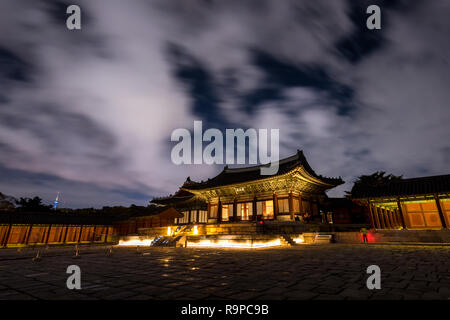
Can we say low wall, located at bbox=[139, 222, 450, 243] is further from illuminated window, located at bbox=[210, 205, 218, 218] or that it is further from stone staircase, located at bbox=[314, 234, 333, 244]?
illuminated window, located at bbox=[210, 205, 218, 218]

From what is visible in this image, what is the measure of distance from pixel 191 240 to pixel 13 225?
2156 centimetres

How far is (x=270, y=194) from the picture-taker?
2211cm

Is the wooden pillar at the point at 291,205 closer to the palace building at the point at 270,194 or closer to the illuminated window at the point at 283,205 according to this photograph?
the palace building at the point at 270,194

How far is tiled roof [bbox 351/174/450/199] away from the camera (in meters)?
14.8

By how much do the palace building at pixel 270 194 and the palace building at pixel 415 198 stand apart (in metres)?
4.78

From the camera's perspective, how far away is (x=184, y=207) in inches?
1264

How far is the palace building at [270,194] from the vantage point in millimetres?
20359

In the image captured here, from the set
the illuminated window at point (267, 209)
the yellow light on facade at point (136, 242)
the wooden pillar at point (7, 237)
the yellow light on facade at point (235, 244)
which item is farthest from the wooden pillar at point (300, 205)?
the wooden pillar at point (7, 237)

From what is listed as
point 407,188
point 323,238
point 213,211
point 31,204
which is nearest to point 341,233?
point 323,238

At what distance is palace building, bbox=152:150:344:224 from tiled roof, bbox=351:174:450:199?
4.78m

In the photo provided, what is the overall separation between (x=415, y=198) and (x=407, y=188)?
1.35m

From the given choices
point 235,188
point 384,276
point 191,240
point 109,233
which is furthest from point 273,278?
point 109,233

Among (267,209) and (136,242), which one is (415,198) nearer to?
(267,209)
